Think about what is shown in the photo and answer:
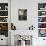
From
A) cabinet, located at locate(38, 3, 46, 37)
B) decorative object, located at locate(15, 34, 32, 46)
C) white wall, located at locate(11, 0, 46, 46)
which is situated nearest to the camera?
decorative object, located at locate(15, 34, 32, 46)

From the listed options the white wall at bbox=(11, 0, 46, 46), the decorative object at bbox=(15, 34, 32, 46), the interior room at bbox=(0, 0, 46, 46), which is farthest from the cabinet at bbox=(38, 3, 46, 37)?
the decorative object at bbox=(15, 34, 32, 46)

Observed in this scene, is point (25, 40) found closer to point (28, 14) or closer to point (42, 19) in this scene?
point (28, 14)

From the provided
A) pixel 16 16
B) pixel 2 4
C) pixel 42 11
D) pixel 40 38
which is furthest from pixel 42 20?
pixel 2 4

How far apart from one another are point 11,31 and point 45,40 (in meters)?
1.88

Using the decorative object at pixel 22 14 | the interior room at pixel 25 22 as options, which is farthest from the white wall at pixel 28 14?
the decorative object at pixel 22 14

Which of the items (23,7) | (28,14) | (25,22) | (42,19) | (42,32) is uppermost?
(23,7)

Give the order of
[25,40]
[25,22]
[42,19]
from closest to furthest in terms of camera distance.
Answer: [25,40]
[25,22]
[42,19]

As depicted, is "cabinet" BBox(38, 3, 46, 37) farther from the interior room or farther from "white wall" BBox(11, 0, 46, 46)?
"white wall" BBox(11, 0, 46, 46)

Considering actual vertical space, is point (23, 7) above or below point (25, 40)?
above

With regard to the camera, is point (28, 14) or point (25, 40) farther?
point (28, 14)

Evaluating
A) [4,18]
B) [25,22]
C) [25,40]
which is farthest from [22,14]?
[25,40]

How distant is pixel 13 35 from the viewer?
666cm

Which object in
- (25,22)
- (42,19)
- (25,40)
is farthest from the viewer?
(42,19)

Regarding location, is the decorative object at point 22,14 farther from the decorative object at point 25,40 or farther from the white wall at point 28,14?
the decorative object at point 25,40
